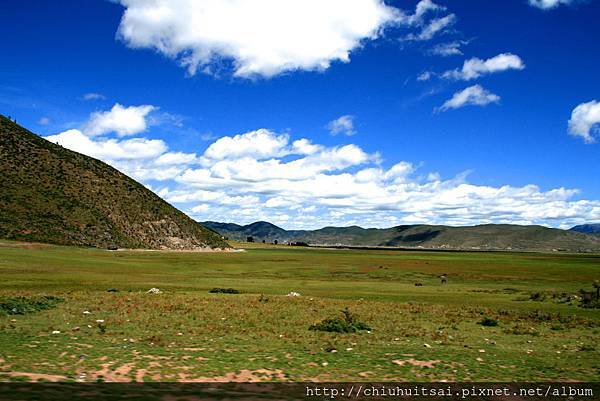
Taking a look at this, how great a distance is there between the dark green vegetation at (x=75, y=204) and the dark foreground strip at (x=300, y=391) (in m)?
114

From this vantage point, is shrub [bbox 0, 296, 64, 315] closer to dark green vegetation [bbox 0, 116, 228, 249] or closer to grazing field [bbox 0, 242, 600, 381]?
grazing field [bbox 0, 242, 600, 381]

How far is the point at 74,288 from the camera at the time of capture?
4244 cm

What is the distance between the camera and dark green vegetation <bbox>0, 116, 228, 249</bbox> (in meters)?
123

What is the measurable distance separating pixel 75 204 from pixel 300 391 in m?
144

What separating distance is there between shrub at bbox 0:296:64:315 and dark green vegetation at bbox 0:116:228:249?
9244 centimetres

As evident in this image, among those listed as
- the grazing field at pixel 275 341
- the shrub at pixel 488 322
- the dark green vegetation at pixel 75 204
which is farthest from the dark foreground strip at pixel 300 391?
the dark green vegetation at pixel 75 204

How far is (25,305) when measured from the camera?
27656mm

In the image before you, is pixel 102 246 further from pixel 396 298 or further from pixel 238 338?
pixel 238 338

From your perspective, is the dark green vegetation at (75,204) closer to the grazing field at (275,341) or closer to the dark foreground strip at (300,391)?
the grazing field at (275,341)

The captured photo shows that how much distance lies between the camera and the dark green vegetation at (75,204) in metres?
123

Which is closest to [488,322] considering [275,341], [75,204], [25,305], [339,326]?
[339,326]

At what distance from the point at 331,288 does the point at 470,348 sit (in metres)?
32.1

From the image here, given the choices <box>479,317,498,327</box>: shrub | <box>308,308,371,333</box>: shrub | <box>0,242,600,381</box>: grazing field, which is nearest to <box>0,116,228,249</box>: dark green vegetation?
<box>0,242,600,381</box>: grazing field

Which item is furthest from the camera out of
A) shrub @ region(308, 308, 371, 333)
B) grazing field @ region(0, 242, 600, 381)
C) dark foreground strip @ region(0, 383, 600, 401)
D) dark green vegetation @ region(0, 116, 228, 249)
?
dark green vegetation @ region(0, 116, 228, 249)
